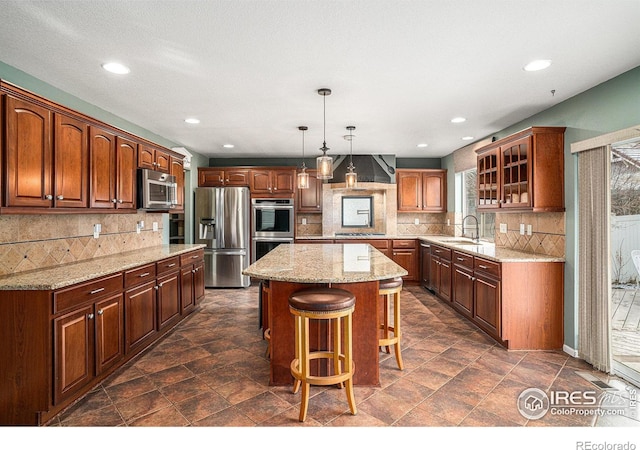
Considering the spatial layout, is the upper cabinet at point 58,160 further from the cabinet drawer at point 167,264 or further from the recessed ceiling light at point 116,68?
the cabinet drawer at point 167,264

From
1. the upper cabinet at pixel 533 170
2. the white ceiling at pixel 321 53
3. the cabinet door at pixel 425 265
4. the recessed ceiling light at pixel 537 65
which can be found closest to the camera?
the white ceiling at pixel 321 53

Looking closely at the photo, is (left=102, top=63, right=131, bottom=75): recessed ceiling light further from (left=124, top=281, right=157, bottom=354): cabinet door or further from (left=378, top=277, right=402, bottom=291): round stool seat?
(left=378, top=277, right=402, bottom=291): round stool seat

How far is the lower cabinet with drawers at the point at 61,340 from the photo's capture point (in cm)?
218

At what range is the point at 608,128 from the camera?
2.86 meters

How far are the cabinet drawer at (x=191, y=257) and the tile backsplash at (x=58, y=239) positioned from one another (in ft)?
2.04

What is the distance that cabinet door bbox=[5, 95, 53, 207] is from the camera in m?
2.25

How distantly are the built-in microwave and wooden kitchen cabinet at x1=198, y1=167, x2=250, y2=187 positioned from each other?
6.52 feet

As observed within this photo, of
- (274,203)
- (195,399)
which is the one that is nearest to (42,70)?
(195,399)

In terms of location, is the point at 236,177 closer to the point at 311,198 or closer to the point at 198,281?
the point at 311,198

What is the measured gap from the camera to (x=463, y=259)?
14.2ft

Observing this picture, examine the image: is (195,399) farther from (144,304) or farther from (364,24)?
(364,24)

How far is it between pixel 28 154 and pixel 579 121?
14.3 ft

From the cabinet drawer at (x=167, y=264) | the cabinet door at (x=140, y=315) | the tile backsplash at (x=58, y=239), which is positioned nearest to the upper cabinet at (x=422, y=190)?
the cabinet drawer at (x=167, y=264)

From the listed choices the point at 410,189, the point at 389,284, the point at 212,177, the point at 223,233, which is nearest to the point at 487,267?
the point at 389,284
